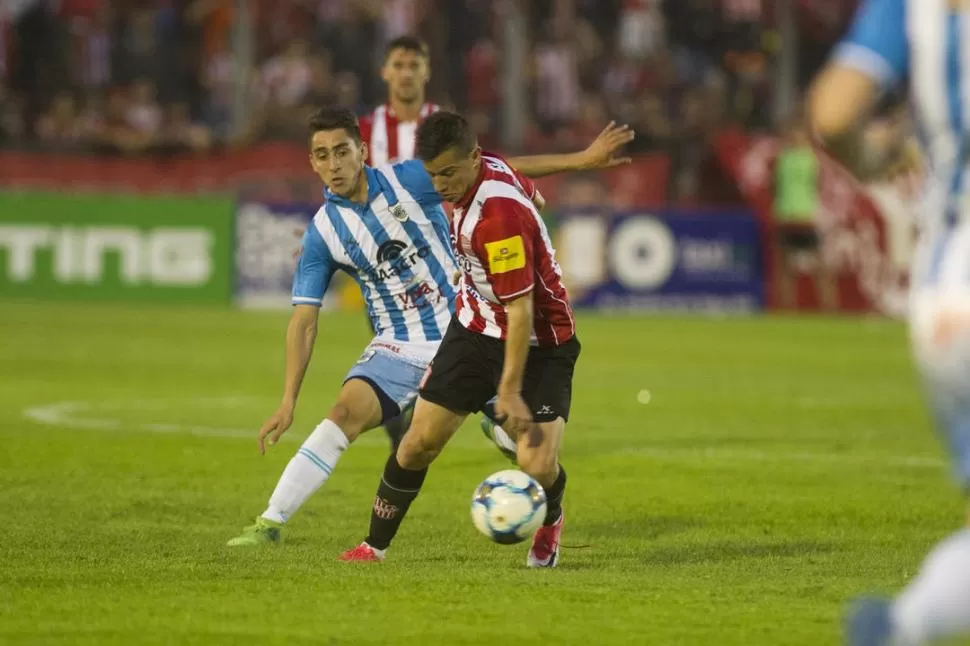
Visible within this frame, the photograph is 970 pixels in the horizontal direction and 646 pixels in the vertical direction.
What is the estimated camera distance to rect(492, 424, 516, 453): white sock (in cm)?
791

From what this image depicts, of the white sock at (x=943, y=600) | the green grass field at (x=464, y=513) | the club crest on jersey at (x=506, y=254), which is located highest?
the club crest on jersey at (x=506, y=254)

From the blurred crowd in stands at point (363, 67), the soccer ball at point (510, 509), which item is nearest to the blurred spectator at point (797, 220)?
the blurred crowd in stands at point (363, 67)

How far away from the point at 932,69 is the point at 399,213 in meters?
4.38

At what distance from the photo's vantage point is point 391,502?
24.1 feet

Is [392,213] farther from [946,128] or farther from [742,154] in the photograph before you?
[742,154]

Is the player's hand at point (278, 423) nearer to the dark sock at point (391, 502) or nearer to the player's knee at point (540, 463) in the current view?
the dark sock at point (391, 502)

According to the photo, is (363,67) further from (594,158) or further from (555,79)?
(594,158)

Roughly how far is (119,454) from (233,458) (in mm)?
680

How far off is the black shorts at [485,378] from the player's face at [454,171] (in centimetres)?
72

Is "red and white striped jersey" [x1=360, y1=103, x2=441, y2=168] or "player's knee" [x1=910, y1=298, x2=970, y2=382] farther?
"red and white striped jersey" [x1=360, y1=103, x2=441, y2=168]

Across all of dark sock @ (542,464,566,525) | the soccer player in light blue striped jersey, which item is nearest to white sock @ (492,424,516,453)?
the soccer player in light blue striped jersey

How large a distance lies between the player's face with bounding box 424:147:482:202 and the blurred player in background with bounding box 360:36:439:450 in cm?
387

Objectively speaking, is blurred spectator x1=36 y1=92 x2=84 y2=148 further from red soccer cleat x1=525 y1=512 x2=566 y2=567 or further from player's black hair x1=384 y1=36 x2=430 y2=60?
red soccer cleat x1=525 y1=512 x2=566 y2=567

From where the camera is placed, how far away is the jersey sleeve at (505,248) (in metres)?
6.71
